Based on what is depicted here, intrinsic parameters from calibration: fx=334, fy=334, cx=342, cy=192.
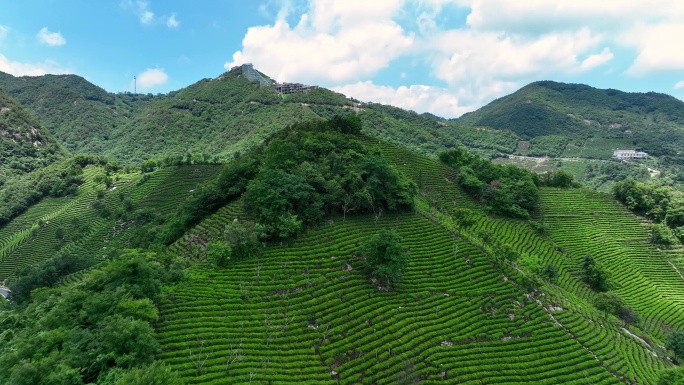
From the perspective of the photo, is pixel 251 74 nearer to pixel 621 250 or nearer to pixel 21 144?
pixel 21 144

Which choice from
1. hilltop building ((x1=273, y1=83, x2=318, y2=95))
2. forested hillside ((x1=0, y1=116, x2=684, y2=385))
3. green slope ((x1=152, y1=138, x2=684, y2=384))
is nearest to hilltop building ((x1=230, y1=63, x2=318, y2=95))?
hilltop building ((x1=273, y1=83, x2=318, y2=95))

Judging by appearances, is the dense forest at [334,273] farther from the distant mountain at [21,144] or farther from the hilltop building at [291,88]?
the hilltop building at [291,88]

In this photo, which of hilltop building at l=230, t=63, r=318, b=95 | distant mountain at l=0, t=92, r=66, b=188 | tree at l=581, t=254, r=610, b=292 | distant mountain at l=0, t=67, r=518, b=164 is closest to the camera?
tree at l=581, t=254, r=610, b=292

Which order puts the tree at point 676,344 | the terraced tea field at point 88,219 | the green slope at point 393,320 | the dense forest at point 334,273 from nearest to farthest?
the dense forest at point 334,273 → the green slope at point 393,320 → the tree at point 676,344 → the terraced tea field at point 88,219

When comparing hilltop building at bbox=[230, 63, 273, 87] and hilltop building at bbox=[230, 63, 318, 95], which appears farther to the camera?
hilltop building at bbox=[230, 63, 273, 87]

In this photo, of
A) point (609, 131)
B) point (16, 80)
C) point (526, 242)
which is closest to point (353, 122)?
point (526, 242)

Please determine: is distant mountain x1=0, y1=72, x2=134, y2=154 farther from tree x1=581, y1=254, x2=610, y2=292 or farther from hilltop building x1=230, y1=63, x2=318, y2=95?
tree x1=581, y1=254, x2=610, y2=292

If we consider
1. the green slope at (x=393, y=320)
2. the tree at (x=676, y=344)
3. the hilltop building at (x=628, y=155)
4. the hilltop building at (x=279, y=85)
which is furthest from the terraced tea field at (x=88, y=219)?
the hilltop building at (x=628, y=155)
